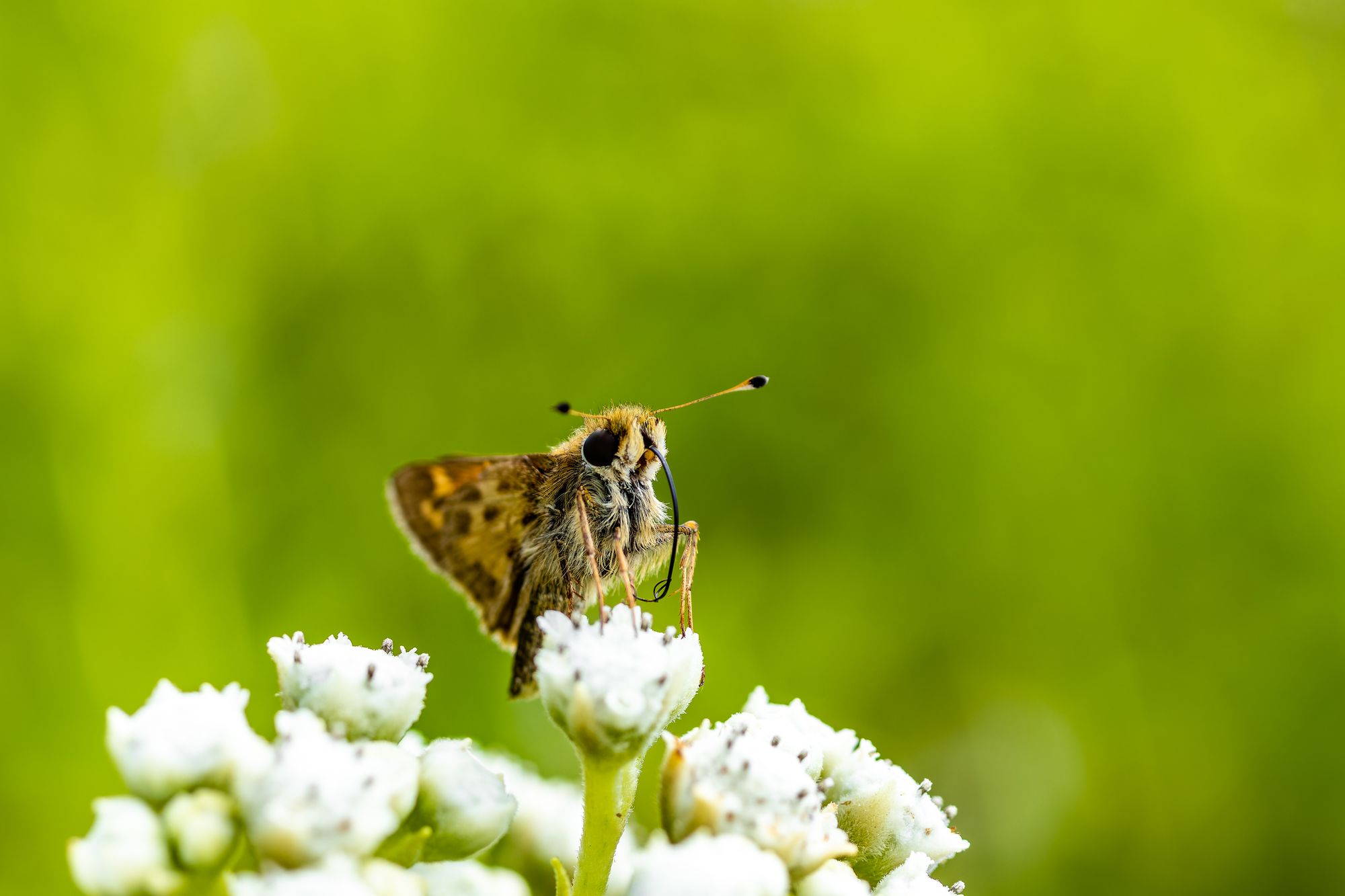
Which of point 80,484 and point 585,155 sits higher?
point 585,155

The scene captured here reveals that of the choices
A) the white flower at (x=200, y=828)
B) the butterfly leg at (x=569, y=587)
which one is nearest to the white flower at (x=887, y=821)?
the butterfly leg at (x=569, y=587)

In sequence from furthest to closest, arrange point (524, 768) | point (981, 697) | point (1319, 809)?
point (981, 697)
point (1319, 809)
point (524, 768)

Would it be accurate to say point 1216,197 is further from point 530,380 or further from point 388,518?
point 388,518

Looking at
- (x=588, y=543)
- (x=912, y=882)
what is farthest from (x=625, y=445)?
(x=912, y=882)

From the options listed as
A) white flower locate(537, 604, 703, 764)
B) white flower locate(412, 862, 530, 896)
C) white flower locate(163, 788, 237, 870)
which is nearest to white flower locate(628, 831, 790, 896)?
white flower locate(537, 604, 703, 764)

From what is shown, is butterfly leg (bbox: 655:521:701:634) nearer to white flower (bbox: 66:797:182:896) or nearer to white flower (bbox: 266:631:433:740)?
white flower (bbox: 266:631:433:740)

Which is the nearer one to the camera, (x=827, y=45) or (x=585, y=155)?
(x=585, y=155)

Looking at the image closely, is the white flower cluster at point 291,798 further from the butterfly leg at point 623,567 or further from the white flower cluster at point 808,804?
the butterfly leg at point 623,567

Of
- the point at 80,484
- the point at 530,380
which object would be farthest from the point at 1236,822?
the point at 80,484
